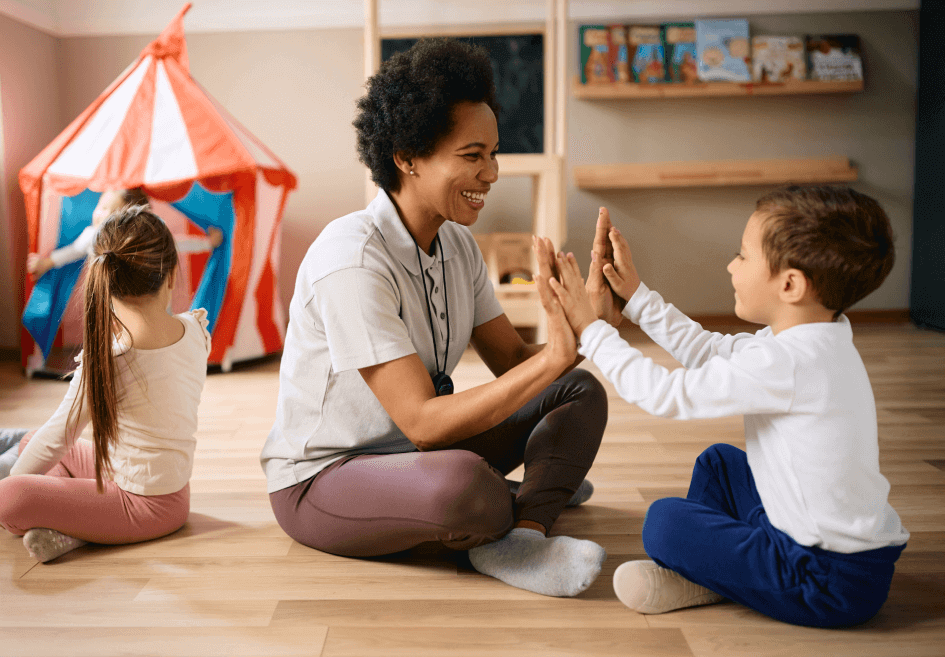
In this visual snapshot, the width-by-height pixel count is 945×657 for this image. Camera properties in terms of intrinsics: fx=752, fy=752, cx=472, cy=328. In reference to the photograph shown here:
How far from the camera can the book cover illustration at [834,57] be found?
346 cm

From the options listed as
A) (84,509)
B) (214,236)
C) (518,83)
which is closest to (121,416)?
(84,509)

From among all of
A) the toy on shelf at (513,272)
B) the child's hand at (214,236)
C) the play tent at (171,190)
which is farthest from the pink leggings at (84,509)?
the toy on shelf at (513,272)

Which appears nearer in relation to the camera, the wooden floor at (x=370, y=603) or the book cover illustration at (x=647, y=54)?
the wooden floor at (x=370, y=603)

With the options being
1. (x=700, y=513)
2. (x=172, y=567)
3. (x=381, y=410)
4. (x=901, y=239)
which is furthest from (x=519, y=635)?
(x=901, y=239)

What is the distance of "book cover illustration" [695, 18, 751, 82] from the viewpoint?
11.3 ft

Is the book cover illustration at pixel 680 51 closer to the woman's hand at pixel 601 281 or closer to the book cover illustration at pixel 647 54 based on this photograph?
the book cover illustration at pixel 647 54

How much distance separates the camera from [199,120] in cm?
281

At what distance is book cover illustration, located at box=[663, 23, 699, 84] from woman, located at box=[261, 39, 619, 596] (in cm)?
250

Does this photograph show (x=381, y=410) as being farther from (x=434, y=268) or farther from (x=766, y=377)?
(x=766, y=377)

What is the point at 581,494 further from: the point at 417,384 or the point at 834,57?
the point at 834,57

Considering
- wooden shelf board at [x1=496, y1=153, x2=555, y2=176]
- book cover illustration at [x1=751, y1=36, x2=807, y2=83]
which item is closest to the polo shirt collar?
wooden shelf board at [x1=496, y1=153, x2=555, y2=176]

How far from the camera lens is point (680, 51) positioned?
347 cm

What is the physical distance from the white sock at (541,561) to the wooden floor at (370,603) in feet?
0.07

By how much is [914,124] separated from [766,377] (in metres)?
3.34
